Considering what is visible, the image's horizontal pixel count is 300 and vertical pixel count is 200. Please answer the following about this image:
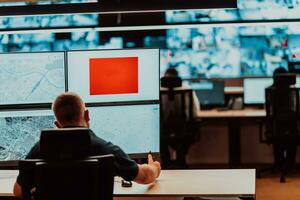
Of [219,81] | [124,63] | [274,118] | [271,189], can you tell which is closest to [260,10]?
[219,81]

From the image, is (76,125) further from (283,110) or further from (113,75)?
(283,110)

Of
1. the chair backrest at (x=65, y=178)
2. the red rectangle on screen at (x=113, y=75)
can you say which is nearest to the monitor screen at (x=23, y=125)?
the red rectangle on screen at (x=113, y=75)

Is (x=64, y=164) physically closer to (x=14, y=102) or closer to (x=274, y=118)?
(x=14, y=102)

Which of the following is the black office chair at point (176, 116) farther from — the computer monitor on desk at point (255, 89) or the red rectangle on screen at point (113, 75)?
the red rectangle on screen at point (113, 75)

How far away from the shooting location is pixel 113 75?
4.27 meters

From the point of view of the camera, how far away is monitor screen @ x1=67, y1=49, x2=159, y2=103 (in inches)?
168

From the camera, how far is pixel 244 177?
399cm

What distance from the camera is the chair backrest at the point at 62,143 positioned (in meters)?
2.99

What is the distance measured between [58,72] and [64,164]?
1408mm

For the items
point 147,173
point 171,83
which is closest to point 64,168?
point 147,173

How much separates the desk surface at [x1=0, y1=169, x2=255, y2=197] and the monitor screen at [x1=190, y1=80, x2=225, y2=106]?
427 cm

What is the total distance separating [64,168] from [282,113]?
477 cm

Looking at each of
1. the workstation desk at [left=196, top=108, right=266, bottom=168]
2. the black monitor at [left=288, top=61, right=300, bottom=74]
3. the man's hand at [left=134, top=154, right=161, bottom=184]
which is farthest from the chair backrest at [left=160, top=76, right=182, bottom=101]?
the man's hand at [left=134, top=154, right=161, bottom=184]

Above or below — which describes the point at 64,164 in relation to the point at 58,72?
below
